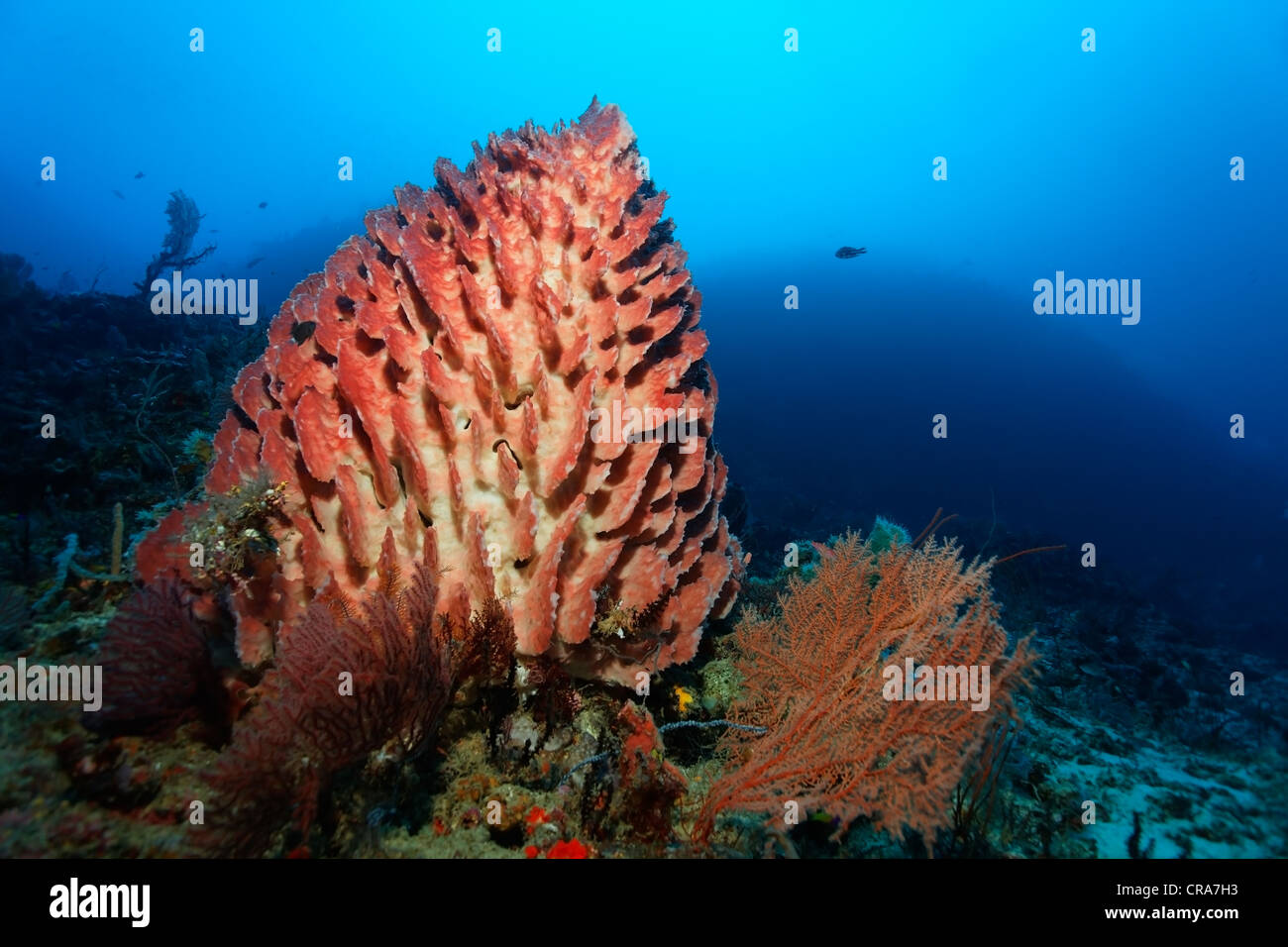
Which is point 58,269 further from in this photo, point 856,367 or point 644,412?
point 644,412

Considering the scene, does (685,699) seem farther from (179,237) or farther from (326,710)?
(179,237)

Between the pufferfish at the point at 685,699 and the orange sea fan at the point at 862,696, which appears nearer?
the orange sea fan at the point at 862,696

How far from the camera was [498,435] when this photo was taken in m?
→ 3.05

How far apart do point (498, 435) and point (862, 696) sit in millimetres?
2619

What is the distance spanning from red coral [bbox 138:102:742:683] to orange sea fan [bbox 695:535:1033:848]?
63 centimetres

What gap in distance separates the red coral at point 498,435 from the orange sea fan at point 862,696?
0.63m

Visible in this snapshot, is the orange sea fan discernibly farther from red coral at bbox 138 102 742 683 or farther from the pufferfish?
red coral at bbox 138 102 742 683

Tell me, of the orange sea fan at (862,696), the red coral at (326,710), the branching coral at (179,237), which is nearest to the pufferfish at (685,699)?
the orange sea fan at (862,696)

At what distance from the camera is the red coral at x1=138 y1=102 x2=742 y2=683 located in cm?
279

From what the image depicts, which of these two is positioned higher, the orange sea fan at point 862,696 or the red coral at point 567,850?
the orange sea fan at point 862,696

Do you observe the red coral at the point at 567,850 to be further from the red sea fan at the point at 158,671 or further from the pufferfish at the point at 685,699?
the red sea fan at the point at 158,671

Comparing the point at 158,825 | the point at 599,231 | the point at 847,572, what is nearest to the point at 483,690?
the point at 158,825

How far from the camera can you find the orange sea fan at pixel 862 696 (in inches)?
98.7

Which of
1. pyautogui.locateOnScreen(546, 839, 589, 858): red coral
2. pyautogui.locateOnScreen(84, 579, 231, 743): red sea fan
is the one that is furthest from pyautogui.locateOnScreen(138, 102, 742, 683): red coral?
pyautogui.locateOnScreen(546, 839, 589, 858): red coral
